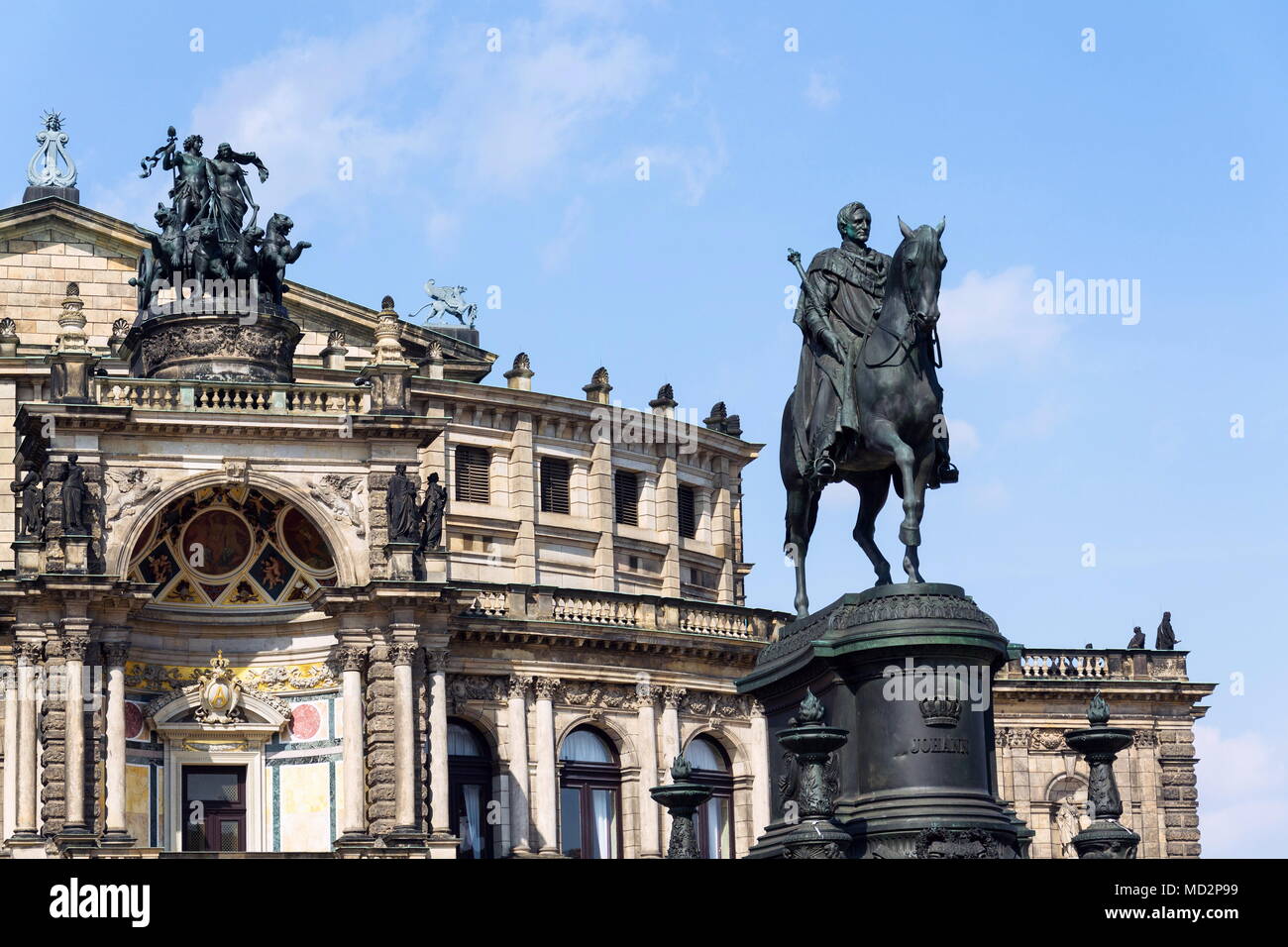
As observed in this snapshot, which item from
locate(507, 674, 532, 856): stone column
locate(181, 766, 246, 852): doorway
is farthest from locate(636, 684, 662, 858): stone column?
locate(181, 766, 246, 852): doorway

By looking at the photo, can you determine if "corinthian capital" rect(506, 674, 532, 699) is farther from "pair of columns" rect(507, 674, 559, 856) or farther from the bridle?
the bridle

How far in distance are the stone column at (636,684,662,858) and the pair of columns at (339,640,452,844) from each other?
303 inches

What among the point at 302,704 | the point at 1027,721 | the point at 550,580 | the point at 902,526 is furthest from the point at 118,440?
the point at 902,526

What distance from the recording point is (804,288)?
76.7 ft

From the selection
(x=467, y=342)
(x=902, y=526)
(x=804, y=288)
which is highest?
(x=467, y=342)

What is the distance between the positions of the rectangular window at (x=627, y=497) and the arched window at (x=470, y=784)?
17.0 meters

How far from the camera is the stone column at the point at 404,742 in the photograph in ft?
183

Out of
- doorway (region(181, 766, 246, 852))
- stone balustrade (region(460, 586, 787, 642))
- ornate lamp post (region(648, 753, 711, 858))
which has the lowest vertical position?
ornate lamp post (region(648, 753, 711, 858))

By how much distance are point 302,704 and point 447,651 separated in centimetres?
375

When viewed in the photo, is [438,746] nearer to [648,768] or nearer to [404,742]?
[404,742]

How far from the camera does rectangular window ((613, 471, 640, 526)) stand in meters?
77.9
